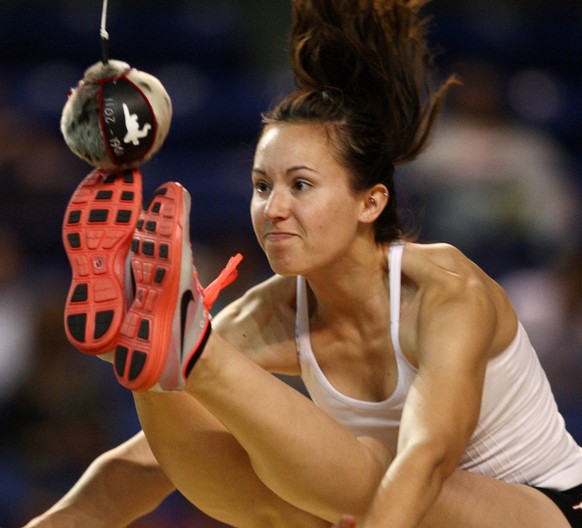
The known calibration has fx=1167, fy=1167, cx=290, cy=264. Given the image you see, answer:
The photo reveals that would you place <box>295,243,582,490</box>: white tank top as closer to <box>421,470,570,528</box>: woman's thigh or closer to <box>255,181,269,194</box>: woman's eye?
<box>421,470,570,528</box>: woman's thigh

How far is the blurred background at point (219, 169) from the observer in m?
3.53

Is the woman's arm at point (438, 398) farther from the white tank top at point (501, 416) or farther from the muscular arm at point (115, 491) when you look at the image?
the muscular arm at point (115, 491)

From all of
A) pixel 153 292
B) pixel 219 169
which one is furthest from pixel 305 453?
pixel 219 169

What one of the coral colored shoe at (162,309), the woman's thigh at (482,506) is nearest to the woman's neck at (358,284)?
the woman's thigh at (482,506)

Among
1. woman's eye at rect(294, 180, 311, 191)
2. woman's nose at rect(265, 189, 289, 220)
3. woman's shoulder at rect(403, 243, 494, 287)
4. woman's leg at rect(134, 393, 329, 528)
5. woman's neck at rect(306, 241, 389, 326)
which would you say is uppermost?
woman's eye at rect(294, 180, 311, 191)

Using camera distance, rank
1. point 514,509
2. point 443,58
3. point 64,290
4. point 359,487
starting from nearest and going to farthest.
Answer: point 359,487 → point 514,509 → point 64,290 → point 443,58

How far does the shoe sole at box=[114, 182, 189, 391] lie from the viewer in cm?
180

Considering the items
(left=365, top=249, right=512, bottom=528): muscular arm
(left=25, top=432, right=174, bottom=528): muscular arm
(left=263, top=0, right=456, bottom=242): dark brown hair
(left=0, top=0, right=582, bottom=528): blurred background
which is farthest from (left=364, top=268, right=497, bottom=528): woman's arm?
(left=0, top=0, right=582, bottom=528): blurred background

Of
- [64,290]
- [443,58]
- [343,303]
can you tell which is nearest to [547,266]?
[443,58]

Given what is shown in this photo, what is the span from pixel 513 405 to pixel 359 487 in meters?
0.46

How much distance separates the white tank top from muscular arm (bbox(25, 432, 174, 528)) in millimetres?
371

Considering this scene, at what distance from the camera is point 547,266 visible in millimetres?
4012

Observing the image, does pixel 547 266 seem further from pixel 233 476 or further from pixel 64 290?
pixel 233 476

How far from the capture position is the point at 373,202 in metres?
2.19
